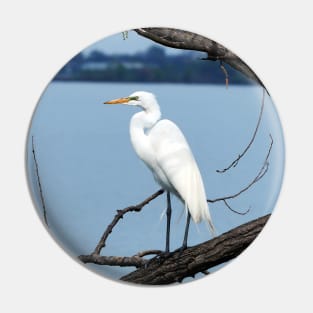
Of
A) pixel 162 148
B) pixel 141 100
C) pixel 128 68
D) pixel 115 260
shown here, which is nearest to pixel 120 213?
pixel 115 260

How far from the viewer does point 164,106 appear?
396 cm

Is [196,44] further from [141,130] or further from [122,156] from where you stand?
[122,156]

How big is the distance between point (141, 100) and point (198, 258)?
84 centimetres

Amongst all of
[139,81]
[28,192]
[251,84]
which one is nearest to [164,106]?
[139,81]

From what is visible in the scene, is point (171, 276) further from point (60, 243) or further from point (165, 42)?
point (165, 42)

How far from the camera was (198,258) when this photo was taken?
4.09 meters

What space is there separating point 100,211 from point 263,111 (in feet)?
3.07

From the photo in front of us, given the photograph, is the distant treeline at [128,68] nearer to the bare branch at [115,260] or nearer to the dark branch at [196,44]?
the dark branch at [196,44]

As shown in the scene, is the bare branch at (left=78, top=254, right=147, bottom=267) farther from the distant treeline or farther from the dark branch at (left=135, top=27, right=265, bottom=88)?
the dark branch at (left=135, top=27, right=265, bottom=88)

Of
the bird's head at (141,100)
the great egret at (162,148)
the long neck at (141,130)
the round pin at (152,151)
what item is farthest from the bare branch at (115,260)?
the bird's head at (141,100)

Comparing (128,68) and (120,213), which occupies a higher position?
(128,68)

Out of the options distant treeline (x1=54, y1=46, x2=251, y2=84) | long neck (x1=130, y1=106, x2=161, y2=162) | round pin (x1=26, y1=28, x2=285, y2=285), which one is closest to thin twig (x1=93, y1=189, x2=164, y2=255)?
round pin (x1=26, y1=28, x2=285, y2=285)

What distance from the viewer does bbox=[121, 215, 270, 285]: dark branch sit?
409 centimetres

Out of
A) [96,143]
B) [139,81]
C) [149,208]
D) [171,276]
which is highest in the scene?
[139,81]
